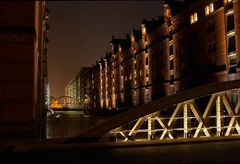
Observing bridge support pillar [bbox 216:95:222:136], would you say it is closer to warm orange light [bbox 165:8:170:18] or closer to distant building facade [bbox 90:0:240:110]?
distant building facade [bbox 90:0:240:110]

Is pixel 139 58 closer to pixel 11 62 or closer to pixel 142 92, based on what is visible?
pixel 142 92

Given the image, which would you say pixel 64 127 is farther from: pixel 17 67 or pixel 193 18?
pixel 193 18

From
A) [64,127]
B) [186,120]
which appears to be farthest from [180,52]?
[186,120]

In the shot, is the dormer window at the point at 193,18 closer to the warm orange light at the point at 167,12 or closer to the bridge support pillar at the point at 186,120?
the warm orange light at the point at 167,12

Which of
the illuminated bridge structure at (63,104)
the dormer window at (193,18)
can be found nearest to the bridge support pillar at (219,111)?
the dormer window at (193,18)

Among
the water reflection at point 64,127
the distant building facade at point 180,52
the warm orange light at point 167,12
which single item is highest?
the warm orange light at point 167,12

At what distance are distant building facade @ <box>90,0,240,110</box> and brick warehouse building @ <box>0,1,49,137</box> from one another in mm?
23954

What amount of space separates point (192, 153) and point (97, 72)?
103 metres

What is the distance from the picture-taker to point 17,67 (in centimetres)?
1867

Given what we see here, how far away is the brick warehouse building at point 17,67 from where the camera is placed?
60.2 feet

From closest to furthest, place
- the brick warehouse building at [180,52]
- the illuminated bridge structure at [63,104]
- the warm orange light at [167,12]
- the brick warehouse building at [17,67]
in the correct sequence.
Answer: the brick warehouse building at [17,67], the brick warehouse building at [180,52], the warm orange light at [167,12], the illuminated bridge structure at [63,104]

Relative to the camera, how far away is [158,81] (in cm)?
5916

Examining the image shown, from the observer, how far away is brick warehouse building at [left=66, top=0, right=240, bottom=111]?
128 feet

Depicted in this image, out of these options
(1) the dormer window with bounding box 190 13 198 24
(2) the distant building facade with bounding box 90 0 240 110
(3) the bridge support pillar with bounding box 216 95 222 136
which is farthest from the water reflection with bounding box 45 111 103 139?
(1) the dormer window with bounding box 190 13 198 24
